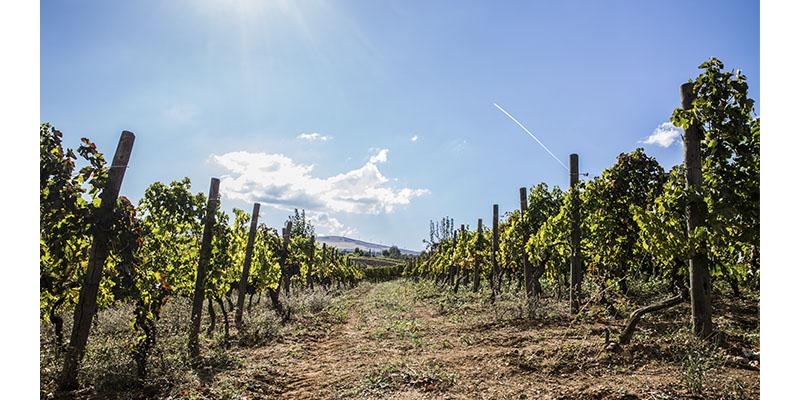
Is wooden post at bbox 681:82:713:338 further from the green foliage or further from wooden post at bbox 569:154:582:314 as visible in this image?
wooden post at bbox 569:154:582:314

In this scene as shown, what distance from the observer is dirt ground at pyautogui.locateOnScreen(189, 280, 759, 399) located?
189 inches

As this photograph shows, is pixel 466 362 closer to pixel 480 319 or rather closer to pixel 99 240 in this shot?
pixel 480 319

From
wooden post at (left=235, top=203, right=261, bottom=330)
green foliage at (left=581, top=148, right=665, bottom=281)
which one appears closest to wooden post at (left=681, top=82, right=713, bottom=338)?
green foliage at (left=581, top=148, right=665, bottom=281)

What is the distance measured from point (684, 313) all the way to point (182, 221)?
10.7 metres

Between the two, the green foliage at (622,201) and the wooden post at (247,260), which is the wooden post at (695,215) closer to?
the green foliage at (622,201)

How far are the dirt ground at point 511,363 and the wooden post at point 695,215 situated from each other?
36cm

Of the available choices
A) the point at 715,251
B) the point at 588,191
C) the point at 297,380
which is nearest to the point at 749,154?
the point at 715,251

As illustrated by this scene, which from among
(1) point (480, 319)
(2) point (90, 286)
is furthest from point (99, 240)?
(1) point (480, 319)

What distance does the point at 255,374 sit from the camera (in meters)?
6.83

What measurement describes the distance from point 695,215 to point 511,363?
11.0ft

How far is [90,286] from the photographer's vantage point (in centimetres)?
558

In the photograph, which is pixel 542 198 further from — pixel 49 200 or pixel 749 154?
pixel 49 200

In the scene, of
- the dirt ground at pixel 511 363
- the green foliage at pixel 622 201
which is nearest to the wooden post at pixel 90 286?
the dirt ground at pixel 511 363

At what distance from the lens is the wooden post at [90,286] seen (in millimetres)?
5469
